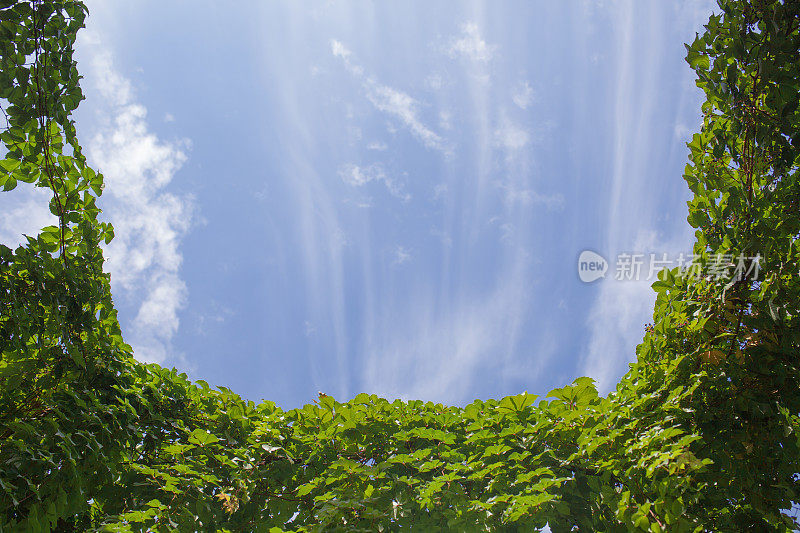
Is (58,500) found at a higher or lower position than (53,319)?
lower

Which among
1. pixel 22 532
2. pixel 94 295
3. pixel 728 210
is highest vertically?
pixel 94 295

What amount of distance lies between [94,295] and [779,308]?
400 centimetres

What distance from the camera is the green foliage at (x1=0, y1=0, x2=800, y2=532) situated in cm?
252

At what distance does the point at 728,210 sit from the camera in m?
2.54

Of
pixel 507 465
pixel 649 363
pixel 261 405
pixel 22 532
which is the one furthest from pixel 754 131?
pixel 22 532

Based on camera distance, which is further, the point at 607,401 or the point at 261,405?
the point at 261,405

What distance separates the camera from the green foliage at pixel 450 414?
2.52 metres

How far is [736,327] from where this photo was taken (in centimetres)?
256

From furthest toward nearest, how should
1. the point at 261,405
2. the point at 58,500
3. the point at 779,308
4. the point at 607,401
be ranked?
the point at 261,405, the point at 607,401, the point at 58,500, the point at 779,308

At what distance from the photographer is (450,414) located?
341 centimetres

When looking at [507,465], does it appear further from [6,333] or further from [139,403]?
[6,333]

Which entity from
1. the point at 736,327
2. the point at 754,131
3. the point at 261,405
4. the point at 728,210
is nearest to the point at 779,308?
the point at 736,327

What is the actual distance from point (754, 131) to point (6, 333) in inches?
173

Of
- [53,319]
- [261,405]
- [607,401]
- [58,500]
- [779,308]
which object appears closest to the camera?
[779,308]
